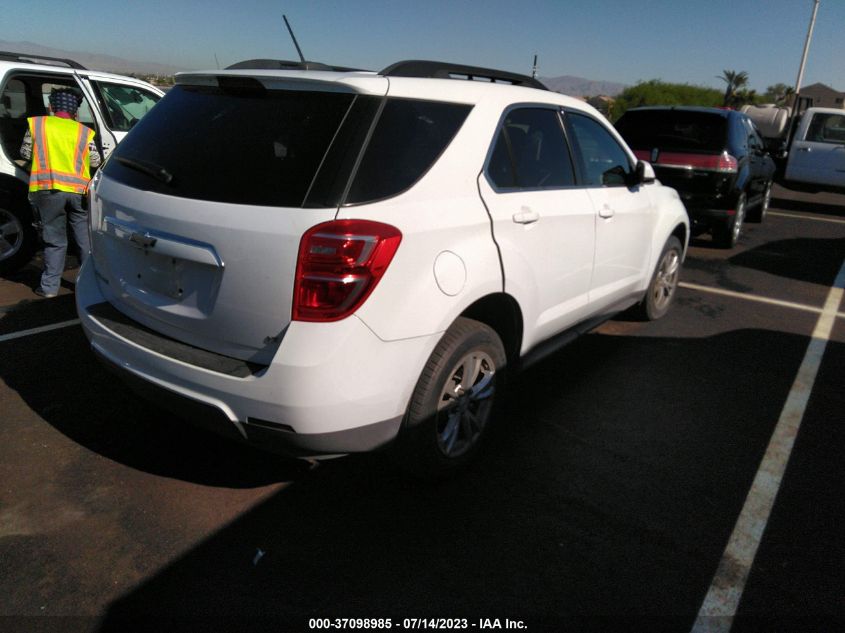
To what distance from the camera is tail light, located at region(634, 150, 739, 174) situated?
7.49 metres

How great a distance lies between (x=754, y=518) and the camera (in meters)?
2.80

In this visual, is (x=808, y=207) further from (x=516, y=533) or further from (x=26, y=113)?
(x=26, y=113)

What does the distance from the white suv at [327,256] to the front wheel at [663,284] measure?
86.8 inches

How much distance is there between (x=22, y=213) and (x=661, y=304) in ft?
19.1

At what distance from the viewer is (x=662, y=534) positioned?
2668 millimetres

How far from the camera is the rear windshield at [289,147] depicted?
2.31 m

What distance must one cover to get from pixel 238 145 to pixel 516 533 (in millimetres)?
1928

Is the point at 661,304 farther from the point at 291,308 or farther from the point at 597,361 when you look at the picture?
the point at 291,308

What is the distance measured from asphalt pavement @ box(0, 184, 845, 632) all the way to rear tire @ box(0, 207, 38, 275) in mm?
2099

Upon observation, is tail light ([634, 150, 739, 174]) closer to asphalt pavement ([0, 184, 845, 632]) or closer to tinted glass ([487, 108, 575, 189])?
asphalt pavement ([0, 184, 845, 632])

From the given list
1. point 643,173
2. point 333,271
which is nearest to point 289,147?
point 333,271

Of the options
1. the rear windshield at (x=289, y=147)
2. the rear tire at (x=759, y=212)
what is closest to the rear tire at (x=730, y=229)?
the rear tire at (x=759, y=212)

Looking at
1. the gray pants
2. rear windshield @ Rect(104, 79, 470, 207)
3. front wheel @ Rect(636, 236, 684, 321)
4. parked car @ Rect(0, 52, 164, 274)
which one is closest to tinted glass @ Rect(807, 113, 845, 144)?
front wheel @ Rect(636, 236, 684, 321)

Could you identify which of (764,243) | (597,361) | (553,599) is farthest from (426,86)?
(764,243)
